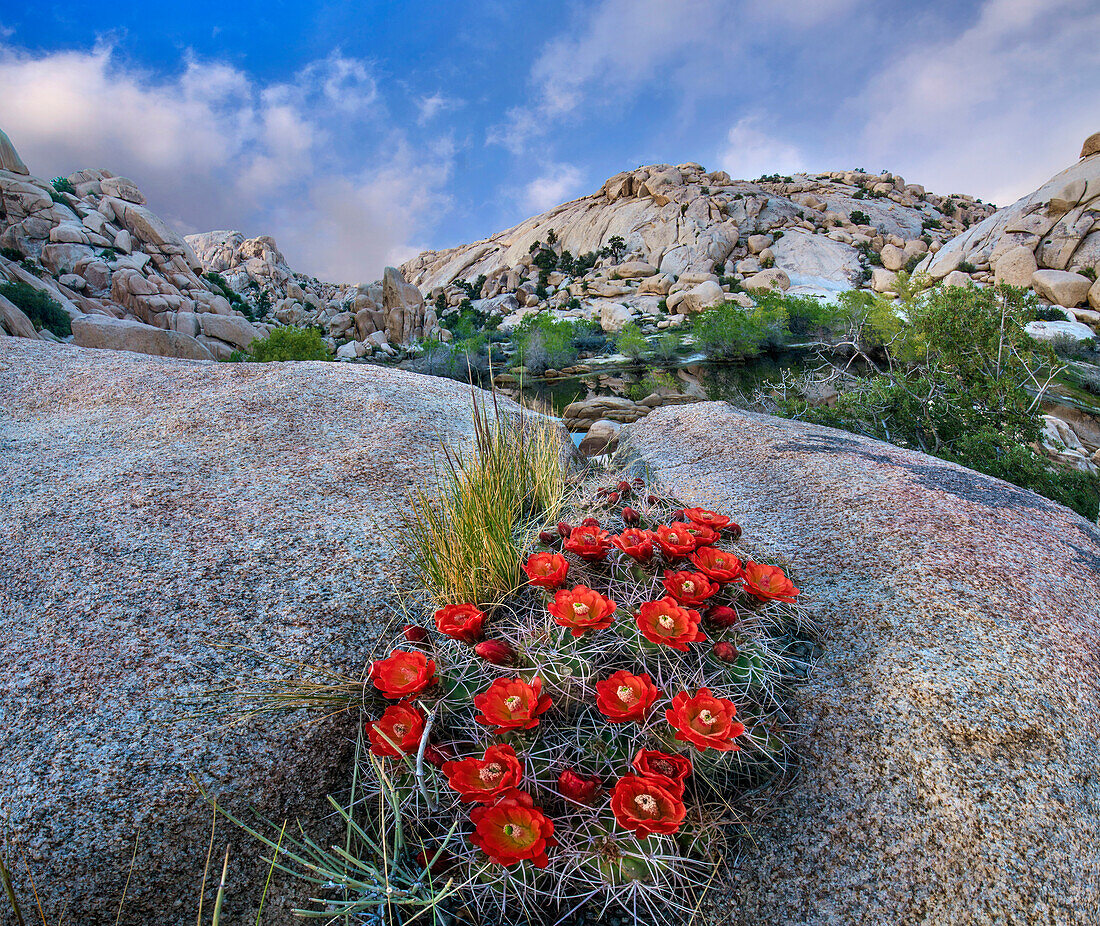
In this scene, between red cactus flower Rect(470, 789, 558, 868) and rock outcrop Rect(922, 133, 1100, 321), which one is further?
rock outcrop Rect(922, 133, 1100, 321)

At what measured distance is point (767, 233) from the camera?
6059cm

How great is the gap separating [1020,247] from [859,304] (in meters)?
16.8

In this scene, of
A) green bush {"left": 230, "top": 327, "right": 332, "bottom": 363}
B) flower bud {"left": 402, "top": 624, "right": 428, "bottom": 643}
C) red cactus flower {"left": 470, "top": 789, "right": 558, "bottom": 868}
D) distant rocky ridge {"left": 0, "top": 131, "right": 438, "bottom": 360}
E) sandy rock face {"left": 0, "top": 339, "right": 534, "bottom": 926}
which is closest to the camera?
red cactus flower {"left": 470, "top": 789, "right": 558, "bottom": 868}

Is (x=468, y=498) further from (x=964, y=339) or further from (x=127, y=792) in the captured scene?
(x=964, y=339)

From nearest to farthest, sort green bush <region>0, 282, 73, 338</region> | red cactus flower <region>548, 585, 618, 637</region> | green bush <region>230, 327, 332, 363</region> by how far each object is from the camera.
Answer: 1. red cactus flower <region>548, 585, 618, 637</region>
2. green bush <region>230, 327, 332, 363</region>
3. green bush <region>0, 282, 73, 338</region>

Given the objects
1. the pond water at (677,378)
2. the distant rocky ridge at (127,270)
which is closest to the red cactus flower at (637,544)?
the pond water at (677,378)

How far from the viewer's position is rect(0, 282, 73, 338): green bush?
76.6 feet

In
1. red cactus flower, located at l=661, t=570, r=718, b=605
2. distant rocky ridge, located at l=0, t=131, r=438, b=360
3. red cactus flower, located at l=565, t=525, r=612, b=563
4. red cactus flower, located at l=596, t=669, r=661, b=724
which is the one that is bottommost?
red cactus flower, located at l=596, t=669, r=661, b=724

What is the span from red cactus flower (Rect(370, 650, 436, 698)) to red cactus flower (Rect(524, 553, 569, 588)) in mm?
464

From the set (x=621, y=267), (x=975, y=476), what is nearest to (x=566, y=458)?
(x=975, y=476)

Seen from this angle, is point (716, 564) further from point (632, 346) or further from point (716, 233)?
point (716, 233)

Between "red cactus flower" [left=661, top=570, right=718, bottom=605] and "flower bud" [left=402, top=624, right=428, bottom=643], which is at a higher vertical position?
"red cactus flower" [left=661, top=570, right=718, bottom=605]

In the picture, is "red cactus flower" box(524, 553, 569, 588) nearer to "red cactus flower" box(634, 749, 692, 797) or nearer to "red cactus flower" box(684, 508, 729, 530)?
"red cactus flower" box(634, 749, 692, 797)

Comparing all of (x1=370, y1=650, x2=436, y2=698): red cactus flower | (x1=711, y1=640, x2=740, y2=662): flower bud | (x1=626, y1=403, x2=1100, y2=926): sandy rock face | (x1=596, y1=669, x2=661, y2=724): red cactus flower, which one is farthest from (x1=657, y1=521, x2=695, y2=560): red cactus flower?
(x1=370, y1=650, x2=436, y2=698): red cactus flower
